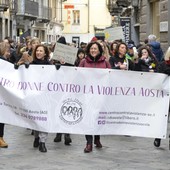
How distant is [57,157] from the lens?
8.73 metres

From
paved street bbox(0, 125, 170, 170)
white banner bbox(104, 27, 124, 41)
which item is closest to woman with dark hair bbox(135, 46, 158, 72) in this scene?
paved street bbox(0, 125, 170, 170)

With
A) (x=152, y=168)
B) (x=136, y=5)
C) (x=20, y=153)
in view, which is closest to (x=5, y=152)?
(x=20, y=153)

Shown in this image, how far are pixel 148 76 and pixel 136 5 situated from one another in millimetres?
16308

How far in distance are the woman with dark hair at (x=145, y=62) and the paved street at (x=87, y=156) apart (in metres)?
1.36

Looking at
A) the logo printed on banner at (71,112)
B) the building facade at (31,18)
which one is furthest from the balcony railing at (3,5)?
the logo printed on banner at (71,112)

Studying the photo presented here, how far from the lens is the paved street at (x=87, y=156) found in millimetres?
8086

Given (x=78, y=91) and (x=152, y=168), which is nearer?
(x=152, y=168)

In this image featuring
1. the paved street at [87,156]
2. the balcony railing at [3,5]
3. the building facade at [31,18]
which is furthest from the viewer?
the building facade at [31,18]

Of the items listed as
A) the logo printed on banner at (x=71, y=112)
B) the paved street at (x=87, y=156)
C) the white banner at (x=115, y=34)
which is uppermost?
the white banner at (x=115, y=34)

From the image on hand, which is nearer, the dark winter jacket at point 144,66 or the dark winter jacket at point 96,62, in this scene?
the dark winter jacket at point 96,62

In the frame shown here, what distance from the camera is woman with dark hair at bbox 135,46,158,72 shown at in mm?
11211

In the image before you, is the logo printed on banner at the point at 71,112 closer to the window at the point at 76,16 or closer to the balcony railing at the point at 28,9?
the balcony railing at the point at 28,9

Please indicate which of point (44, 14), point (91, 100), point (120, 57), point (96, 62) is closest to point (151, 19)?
point (120, 57)

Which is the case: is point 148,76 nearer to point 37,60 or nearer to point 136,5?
point 37,60
